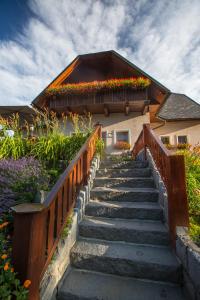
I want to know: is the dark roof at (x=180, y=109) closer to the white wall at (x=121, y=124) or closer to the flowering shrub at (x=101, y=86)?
the white wall at (x=121, y=124)

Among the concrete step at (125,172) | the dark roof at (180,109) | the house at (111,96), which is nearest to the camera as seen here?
the concrete step at (125,172)

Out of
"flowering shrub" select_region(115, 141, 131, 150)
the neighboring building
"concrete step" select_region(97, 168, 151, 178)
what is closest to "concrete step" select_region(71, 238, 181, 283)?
"concrete step" select_region(97, 168, 151, 178)

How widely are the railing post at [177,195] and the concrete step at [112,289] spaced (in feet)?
1.51

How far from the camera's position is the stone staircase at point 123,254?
5.15 ft

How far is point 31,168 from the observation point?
3027mm

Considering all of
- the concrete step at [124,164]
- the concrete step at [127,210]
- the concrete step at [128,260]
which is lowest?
the concrete step at [128,260]

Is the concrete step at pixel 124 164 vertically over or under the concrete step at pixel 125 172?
over

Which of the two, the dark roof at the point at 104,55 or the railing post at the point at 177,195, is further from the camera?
the dark roof at the point at 104,55

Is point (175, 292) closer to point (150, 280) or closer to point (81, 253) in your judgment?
point (150, 280)

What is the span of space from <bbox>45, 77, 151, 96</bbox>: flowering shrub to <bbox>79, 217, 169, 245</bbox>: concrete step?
256 inches

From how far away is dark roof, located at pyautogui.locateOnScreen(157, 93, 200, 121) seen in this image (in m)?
10.3

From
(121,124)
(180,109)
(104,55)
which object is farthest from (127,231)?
(180,109)

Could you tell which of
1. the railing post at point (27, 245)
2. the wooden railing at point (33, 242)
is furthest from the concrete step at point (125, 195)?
the railing post at point (27, 245)

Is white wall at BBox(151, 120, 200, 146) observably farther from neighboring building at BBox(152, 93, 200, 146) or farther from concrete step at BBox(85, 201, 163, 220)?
concrete step at BBox(85, 201, 163, 220)
